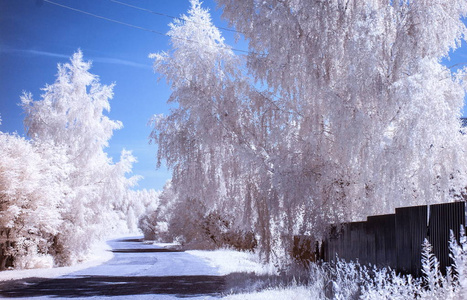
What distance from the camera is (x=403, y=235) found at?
9.53 meters

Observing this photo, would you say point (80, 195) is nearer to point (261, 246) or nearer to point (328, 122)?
point (261, 246)

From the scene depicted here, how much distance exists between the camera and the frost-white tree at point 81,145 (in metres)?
25.7

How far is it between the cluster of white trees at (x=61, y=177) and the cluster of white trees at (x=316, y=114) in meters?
7.81

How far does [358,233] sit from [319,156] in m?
2.60

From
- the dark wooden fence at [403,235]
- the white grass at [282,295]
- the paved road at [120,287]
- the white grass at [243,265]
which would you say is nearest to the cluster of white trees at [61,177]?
the paved road at [120,287]

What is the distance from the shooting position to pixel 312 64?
14070 mm

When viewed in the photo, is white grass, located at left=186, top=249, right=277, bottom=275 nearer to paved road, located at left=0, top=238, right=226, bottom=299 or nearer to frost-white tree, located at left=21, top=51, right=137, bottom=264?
paved road, located at left=0, top=238, right=226, bottom=299

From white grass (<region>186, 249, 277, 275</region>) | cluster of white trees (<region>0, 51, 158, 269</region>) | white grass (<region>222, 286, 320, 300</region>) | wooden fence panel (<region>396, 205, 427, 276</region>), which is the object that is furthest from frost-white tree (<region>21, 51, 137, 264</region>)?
Result: wooden fence panel (<region>396, 205, 427, 276</region>)

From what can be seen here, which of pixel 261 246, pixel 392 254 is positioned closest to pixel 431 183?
pixel 392 254

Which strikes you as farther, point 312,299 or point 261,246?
point 261,246

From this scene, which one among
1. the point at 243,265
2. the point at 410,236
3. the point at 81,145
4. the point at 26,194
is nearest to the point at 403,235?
the point at 410,236

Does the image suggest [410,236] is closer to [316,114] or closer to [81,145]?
[316,114]

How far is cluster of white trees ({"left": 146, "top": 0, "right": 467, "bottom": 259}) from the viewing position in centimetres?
1279

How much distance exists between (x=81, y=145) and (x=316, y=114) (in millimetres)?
17911
